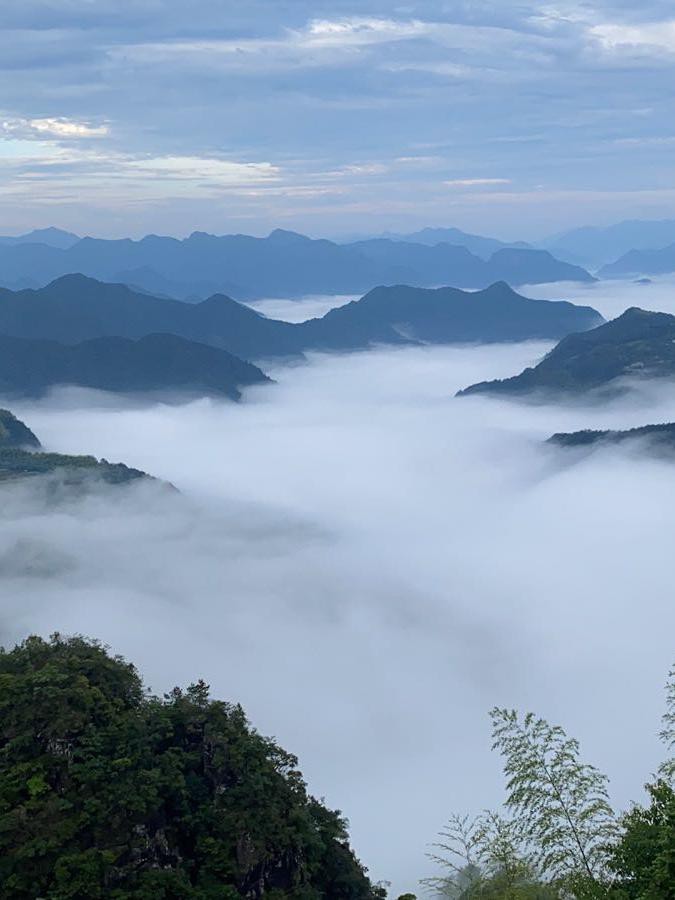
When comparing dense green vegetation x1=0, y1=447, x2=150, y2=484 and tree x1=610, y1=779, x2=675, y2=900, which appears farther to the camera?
dense green vegetation x1=0, y1=447, x2=150, y2=484

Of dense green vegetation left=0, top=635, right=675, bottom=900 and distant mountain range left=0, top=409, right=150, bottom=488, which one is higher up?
distant mountain range left=0, top=409, right=150, bottom=488

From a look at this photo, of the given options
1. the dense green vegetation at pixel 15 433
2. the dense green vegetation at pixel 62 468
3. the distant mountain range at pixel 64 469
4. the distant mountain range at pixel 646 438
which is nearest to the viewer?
the distant mountain range at pixel 64 469

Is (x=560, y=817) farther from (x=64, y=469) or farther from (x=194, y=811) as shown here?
(x=64, y=469)

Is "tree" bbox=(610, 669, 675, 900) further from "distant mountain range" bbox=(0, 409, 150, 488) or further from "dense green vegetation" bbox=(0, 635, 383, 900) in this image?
"distant mountain range" bbox=(0, 409, 150, 488)

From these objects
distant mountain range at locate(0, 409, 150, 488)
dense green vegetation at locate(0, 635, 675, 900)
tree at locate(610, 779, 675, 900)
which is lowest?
tree at locate(610, 779, 675, 900)

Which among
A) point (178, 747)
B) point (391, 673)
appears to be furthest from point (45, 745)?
point (391, 673)

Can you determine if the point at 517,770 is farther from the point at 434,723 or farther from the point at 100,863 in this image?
the point at 434,723

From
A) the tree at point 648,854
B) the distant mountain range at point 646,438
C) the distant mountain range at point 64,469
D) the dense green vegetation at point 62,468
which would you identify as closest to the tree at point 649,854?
the tree at point 648,854

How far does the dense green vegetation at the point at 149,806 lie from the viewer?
26.8 m

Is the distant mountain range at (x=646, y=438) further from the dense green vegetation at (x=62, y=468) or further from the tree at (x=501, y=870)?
the tree at (x=501, y=870)

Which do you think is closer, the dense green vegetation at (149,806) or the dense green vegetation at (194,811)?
the dense green vegetation at (194,811)

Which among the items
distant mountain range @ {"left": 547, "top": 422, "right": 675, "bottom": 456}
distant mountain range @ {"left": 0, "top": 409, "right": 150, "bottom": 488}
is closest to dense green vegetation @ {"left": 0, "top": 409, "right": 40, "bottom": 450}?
distant mountain range @ {"left": 0, "top": 409, "right": 150, "bottom": 488}

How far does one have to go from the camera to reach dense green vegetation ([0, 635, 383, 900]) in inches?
1056

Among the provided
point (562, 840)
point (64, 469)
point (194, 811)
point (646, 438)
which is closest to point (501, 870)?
point (562, 840)
